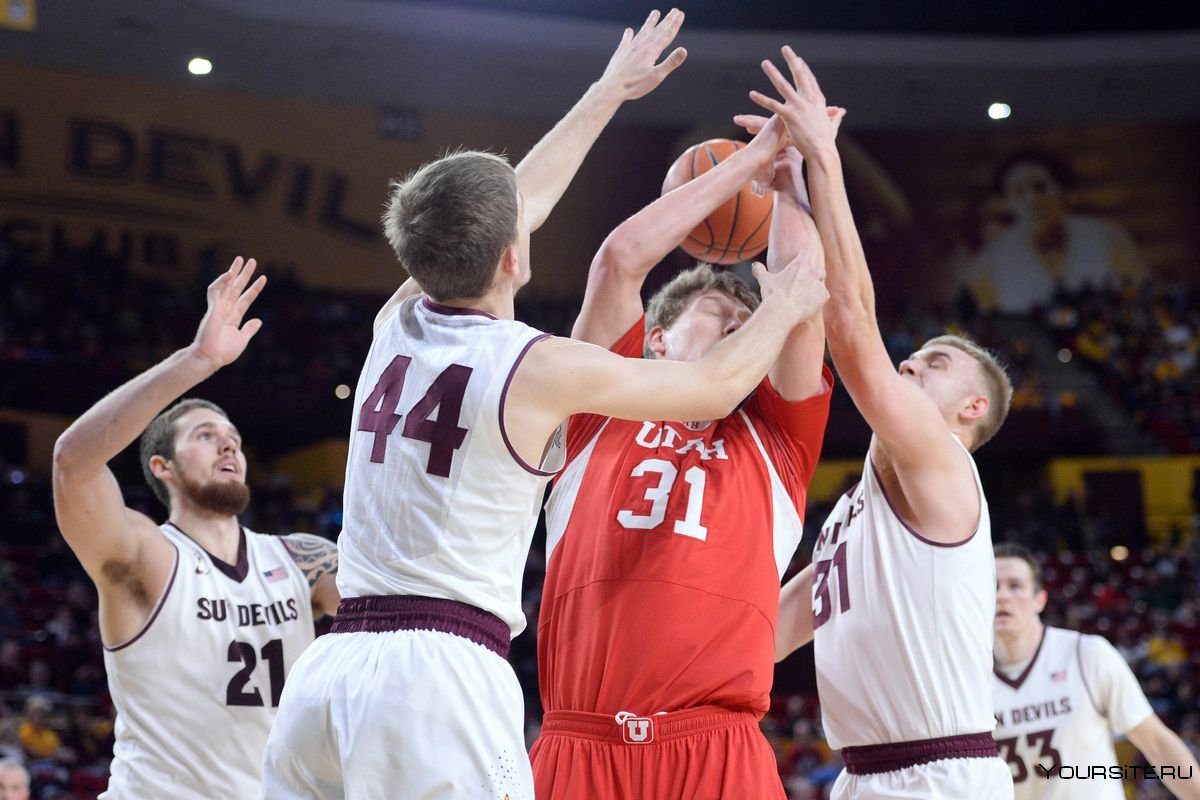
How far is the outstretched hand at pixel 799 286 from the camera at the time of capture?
3.25m

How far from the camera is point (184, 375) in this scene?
3.86m

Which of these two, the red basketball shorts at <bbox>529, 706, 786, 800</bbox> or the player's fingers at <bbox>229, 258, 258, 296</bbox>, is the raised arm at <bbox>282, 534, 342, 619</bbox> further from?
the red basketball shorts at <bbox>529, 706, 786, 800</bbox>

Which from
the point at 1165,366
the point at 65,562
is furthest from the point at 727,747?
the point at 1165,366

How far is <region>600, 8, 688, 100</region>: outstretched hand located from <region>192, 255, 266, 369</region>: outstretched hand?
1230mm

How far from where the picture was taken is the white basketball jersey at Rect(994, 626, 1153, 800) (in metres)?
6.06

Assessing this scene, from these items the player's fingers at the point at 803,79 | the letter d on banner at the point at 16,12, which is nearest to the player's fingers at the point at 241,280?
the player's fingers at the point at 803,79

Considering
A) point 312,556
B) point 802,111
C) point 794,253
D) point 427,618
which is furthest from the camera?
point 312,556

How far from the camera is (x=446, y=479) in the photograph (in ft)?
9.48

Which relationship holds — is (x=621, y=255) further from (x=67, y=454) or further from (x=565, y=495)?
(x=67, y=454)

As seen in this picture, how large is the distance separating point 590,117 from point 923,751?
2.08m

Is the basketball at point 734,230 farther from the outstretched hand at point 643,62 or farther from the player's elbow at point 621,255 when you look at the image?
the player's elbow at point 621,255

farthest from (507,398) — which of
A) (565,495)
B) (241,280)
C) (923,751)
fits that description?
(923,751)

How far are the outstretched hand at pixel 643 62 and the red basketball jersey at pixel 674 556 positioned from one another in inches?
31.0

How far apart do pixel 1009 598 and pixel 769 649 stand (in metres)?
3.37
